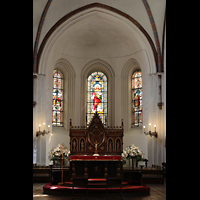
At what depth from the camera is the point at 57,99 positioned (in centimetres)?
2073

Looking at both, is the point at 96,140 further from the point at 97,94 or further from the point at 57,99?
the point at 97,94

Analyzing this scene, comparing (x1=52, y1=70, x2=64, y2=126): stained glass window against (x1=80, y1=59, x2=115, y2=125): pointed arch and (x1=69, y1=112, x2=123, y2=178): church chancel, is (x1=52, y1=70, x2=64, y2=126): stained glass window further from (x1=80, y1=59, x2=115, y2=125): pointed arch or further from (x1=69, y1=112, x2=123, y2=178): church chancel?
(x1=69, y1=112, x2=123, y2=178): church chancel

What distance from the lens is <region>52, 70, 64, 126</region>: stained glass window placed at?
20.5 meters

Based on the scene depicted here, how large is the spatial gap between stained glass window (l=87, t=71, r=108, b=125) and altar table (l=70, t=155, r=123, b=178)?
824 cm

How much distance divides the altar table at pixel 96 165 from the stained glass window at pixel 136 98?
24.1 ft

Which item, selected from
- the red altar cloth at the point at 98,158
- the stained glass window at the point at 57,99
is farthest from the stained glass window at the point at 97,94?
the red altar cloth at the point at 98,158
